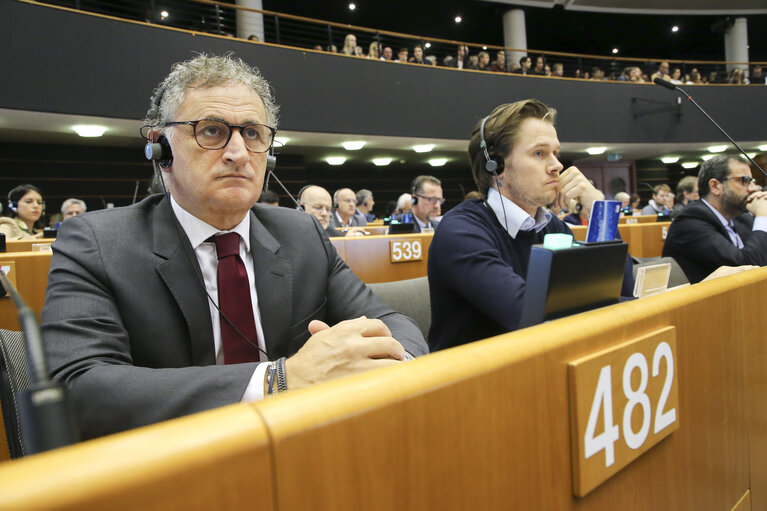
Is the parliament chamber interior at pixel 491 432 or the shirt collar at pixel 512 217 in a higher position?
the shirt collar at pixel 512 217

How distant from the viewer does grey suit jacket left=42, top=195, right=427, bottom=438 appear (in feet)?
2.50

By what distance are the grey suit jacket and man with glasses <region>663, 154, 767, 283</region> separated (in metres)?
1.93

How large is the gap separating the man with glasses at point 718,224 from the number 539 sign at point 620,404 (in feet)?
6.76

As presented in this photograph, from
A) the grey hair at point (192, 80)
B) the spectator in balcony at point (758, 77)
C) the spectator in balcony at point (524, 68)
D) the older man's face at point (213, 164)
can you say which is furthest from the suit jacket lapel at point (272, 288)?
the spectator in balcony at point (758, 77)

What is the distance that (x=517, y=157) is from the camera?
159 cm

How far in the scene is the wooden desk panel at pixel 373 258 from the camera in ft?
9.53

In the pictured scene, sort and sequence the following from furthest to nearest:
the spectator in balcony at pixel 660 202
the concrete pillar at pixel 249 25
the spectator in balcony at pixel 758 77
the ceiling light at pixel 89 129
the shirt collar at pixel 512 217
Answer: the spectator in balcony at pixel 758 77 < the concrete pillar at pixel 249 25 < the spectator in balcony at pixel 660 202 < the ceiling light at pixel 89 129 < the shirt collar at pixel 512 217

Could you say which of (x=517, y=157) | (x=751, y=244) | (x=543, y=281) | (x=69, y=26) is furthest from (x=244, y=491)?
(x=69, y=26)

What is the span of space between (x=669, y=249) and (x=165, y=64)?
635 centimetres

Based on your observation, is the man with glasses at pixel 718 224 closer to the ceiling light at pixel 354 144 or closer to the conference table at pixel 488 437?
the conference table at pixel 488 437

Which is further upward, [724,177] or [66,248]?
[724,177]

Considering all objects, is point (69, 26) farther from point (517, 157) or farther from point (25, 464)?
point (25, 464)

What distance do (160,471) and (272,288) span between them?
0.87 meters

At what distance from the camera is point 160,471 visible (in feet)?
0.93
